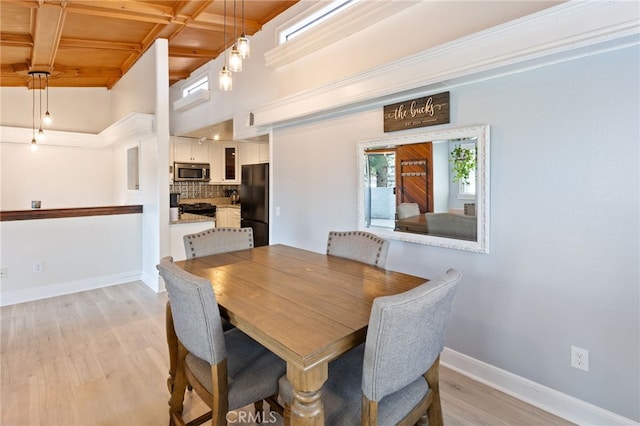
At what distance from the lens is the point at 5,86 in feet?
17.0

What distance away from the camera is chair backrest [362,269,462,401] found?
42.6 inches

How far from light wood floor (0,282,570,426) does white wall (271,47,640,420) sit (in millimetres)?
313

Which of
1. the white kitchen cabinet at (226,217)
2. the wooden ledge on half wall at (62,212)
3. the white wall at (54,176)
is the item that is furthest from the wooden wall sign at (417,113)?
the white wall at (54,176)

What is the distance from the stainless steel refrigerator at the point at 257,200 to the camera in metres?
4.65

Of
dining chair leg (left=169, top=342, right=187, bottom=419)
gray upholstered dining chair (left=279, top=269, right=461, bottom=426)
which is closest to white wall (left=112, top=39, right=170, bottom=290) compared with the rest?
dining chair leg (left=169, top=342, right=187, bottom=419)

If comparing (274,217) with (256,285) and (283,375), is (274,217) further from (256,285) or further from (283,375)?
(283,375)

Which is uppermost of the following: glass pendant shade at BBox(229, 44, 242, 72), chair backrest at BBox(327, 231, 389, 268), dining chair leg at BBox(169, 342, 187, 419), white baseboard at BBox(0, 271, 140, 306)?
glass pendant shade at BBox(229, 44, 242, 72)

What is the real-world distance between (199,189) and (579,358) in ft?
22.3

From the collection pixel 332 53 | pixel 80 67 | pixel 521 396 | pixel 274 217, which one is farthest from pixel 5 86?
pixel 521 396

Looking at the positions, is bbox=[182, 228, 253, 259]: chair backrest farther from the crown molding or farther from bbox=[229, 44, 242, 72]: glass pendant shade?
the crown molding

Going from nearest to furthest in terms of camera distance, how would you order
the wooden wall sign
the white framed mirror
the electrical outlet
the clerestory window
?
the electrical outlet
the white framed mirror
the wooden wall sign
the clerestory window

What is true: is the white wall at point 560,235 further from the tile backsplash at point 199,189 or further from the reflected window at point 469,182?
the tile backsplash at point 199,189

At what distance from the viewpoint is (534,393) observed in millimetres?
2021

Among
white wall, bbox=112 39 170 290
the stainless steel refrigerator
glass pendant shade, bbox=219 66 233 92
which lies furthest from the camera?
the stainless steel refrigerator
